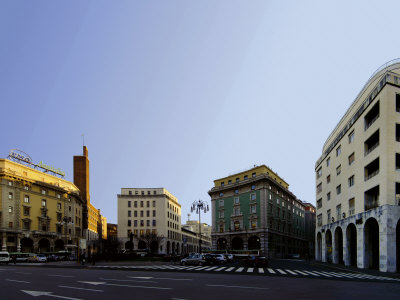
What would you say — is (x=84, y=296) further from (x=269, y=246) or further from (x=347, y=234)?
(x=269, y=246)

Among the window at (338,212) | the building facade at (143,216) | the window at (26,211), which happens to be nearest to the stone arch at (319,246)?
the window at (338,212)

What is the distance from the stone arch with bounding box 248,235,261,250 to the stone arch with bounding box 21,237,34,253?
156 ft

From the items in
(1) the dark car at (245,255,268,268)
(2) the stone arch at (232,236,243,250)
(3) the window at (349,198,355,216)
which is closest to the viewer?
(1) the dark car at (245,255,268,268)

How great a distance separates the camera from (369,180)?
1411 inches

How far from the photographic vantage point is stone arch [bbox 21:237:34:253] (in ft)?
246

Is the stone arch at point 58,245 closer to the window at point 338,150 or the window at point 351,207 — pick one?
the window at point 338,150

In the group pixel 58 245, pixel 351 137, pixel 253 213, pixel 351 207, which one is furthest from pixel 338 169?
pixel 58 245

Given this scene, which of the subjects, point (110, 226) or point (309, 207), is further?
point (110, 226)

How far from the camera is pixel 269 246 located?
71375 mm

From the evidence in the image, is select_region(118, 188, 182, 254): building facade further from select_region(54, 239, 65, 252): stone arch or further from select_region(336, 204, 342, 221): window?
select_region(336, 204, 342, 221): window

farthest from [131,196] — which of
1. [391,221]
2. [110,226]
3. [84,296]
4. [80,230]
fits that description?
[84,296]

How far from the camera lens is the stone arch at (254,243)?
7269 centimetres

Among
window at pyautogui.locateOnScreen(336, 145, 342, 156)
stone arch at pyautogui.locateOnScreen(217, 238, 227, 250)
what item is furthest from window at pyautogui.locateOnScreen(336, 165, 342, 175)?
stone arch at pyautogui.locateOnScreen(217, 238, 227, 250)

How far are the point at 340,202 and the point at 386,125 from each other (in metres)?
16.7
